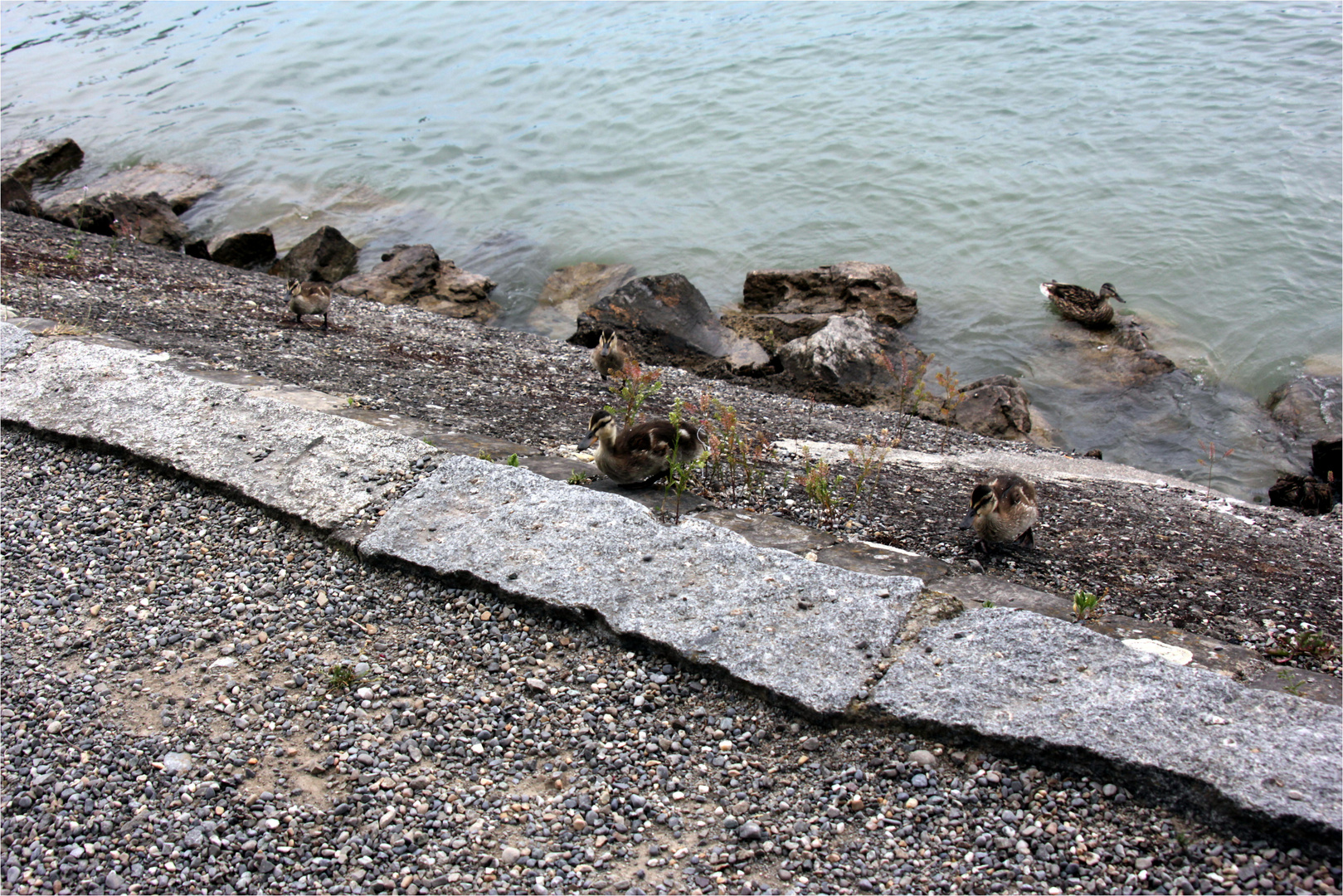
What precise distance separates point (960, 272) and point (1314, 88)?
9.46 metres

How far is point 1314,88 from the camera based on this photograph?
18.0 m

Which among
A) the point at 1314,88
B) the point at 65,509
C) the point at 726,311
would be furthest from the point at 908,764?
the point at 1314,88

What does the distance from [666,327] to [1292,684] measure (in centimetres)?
971

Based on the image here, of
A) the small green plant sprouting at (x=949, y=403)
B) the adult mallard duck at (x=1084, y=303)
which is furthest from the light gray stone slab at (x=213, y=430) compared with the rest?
the adult mallard duck at (x=1084, y=303)

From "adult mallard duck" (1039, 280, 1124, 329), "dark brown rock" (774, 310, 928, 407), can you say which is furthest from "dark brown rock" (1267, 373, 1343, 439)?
"dark brown rock" (774, 310, 928, 407)

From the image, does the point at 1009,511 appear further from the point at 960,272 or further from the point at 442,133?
the point at 442,133

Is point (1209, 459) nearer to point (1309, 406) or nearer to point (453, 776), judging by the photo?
point (1309, 406)

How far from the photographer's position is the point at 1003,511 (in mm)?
5414

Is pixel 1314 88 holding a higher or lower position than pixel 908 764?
lower

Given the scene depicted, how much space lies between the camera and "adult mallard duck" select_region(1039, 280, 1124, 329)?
13.4 meters

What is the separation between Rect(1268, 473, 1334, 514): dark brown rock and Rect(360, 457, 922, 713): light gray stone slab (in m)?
6.88

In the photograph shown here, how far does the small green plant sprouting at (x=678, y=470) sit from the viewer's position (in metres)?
5.31

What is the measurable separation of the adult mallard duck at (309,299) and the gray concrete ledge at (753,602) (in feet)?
11.8

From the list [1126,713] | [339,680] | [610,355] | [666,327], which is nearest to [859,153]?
[666,327]
